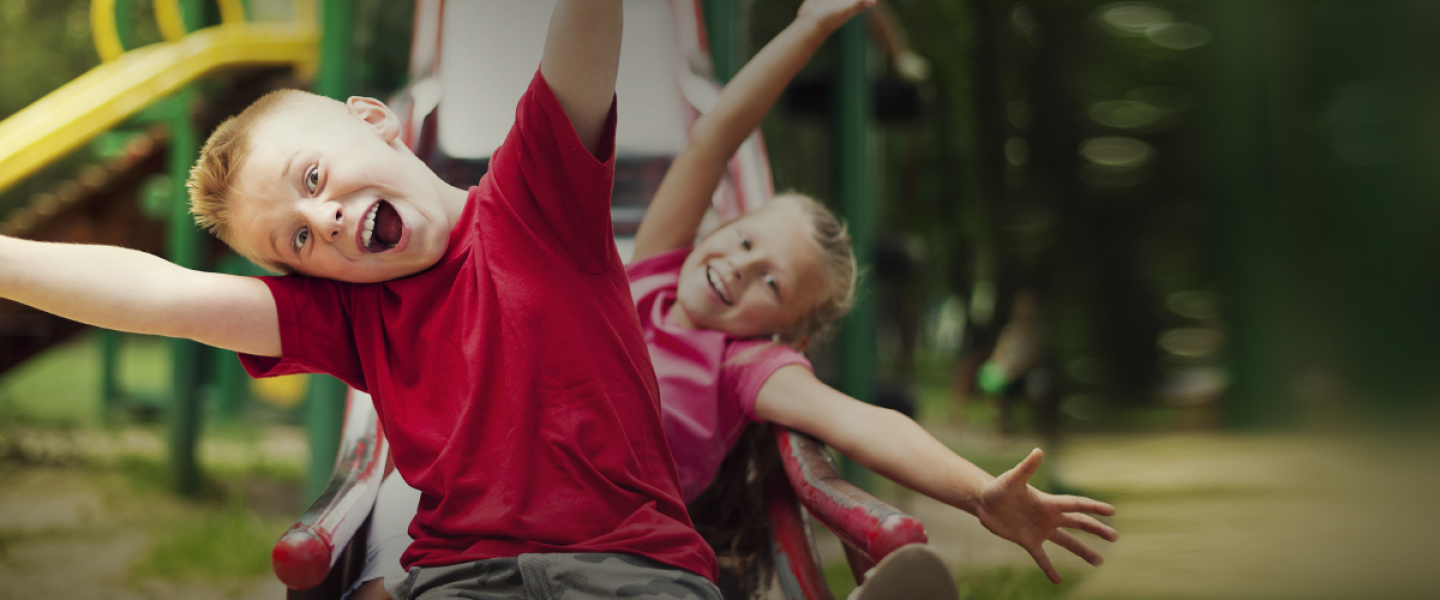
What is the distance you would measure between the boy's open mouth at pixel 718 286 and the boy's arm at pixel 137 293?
312 mm

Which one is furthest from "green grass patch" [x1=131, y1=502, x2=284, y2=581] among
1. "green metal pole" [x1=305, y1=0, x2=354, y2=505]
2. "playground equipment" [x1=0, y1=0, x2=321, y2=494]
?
"green metal pole" [x1=305, y1=0, x2=354, y2=505]

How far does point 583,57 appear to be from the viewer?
0.45 metres

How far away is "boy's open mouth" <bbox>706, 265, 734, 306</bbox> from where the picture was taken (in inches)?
26.1

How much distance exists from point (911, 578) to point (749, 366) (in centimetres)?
25

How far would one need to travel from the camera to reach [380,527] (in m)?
0.58

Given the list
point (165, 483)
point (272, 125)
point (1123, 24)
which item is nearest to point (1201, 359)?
point (1123, 24)

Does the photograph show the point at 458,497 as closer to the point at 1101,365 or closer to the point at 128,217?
the point at 1101,365

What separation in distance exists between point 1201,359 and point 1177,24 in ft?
0.54

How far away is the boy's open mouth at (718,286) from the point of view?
0.66 m

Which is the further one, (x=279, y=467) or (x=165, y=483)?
(x=279, y=467)

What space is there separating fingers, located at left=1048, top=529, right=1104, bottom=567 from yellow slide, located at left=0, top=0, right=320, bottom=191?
1305 mm

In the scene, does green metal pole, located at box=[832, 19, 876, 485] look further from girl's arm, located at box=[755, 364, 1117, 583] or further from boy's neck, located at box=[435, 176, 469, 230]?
boy's neck, located at box=[435, 176, 469, 230]

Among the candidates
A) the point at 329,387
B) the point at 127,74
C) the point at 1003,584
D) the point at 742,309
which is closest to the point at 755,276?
the point at 742,309

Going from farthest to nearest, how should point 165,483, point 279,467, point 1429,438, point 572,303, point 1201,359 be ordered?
point 279,467
point 165,483
point 572,303
point 1201,359
point 1429,438
